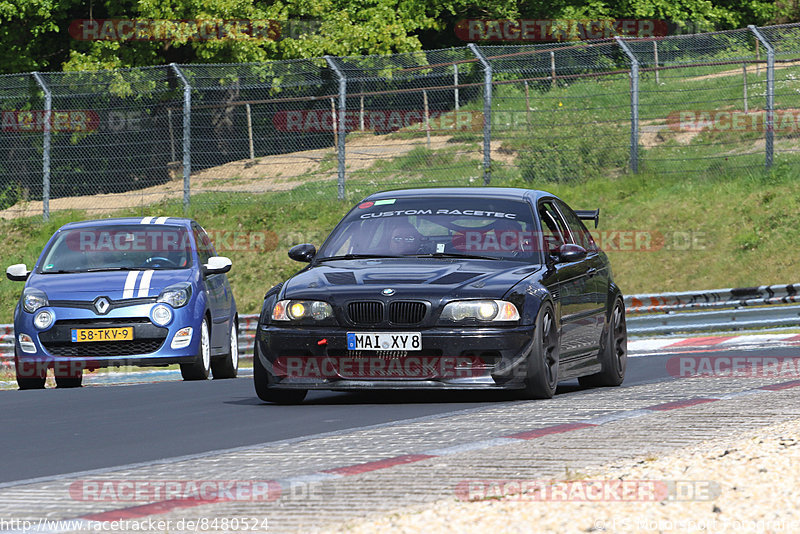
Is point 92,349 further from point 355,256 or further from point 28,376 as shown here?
point 355,256

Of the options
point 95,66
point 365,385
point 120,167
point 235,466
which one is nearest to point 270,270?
point 120,167

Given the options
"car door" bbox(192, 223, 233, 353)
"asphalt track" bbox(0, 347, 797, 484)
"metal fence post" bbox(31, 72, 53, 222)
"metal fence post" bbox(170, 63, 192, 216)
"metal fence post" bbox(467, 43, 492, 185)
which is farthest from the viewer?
"metal fence post" bbox(31, 72, 53, 222)

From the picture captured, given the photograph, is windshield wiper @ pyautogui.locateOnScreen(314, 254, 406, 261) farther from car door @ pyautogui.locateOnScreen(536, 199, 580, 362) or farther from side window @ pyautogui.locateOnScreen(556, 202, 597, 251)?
side window @ pyautogui.locateOnScreen(556, 202, 597, 251)

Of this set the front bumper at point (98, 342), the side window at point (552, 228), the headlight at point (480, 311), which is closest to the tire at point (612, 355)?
the side window at point (552, 228)

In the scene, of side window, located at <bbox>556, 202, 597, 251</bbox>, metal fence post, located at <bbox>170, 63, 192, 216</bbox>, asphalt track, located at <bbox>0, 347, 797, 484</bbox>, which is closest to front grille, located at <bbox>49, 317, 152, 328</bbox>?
asphalt track, located at <bbox>0, 347, 797, 484</bbox>

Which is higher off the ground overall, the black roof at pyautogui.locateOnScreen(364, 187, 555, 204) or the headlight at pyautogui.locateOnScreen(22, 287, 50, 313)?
the black roof at pyautogui.locateOnScreen(364, 187, 555, 204)

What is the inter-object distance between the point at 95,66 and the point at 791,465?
30.6 meters

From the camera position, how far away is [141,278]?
13656 millimetres

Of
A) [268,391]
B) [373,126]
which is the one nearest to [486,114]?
[373,126]

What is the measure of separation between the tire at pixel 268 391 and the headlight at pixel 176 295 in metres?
3.41

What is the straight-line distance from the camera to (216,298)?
14.7 m

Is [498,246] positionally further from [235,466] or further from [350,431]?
[235,466]

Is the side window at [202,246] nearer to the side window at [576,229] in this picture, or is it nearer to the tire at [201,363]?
the tire at [201,363]

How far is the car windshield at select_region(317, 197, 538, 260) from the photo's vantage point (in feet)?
34.7
